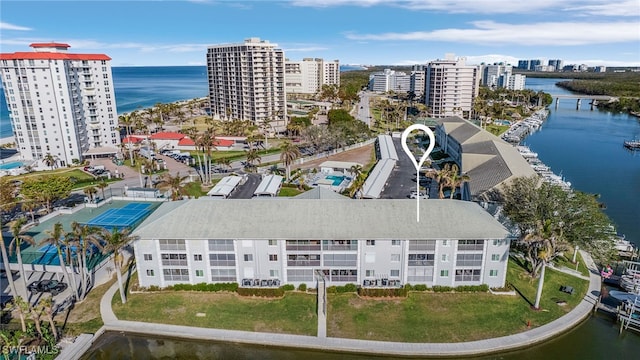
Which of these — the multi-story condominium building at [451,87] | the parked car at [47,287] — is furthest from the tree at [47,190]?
the multi-story condominium building at [451,87]

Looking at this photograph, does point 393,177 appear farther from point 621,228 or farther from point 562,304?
point 562,304

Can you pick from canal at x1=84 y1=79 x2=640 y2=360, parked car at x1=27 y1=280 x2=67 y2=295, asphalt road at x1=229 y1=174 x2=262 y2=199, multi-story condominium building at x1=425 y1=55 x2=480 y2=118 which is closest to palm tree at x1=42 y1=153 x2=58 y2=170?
asphalt road at x1=229 y1=174 x2=262 y2=199

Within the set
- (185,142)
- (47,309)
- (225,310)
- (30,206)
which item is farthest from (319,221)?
(185,142)

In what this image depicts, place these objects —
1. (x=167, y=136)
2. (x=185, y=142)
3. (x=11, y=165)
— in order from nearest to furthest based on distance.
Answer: (x=11, y=165)
(x=185, y=142)
(x=167, y=136)

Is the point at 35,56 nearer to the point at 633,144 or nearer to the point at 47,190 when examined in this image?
the point at 47,190

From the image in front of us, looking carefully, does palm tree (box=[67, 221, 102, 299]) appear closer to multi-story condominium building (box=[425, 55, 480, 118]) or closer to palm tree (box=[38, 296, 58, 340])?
palm tree (box=[38, 296, 58, 340])

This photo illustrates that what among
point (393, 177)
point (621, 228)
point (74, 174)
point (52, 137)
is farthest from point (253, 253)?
point (52, 137)
